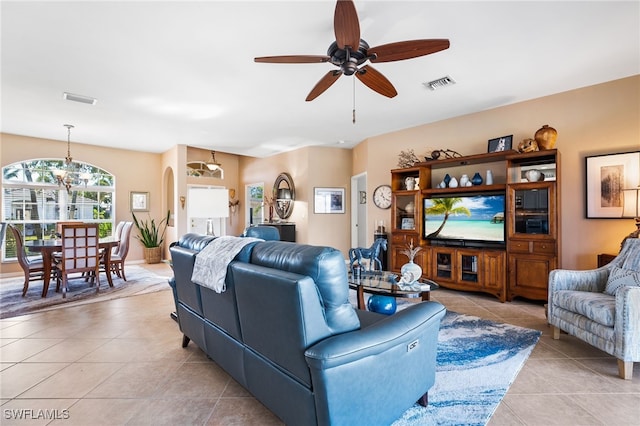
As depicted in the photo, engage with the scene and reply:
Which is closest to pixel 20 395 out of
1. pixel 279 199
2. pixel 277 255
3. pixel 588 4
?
pixel 277 255

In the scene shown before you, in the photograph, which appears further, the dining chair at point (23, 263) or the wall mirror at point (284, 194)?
the wall mirror at point (284, 194)

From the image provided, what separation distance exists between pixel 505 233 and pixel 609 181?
1232 mm

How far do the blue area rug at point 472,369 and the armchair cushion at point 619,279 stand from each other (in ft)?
2.36

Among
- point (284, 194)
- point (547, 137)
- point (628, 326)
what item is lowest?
point (628, 326)

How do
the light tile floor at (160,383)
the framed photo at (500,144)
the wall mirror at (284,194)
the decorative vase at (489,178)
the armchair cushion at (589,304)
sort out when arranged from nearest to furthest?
1. the light tile floor at (160,383)
2. the armchair cushion at (589,304)
3. the framed photo at (500,144)
4. the decorative vase at (489,178)
5. the wall mirror at (284,194)

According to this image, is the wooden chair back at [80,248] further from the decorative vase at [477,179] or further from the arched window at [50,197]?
the decorative vase at [477,179]

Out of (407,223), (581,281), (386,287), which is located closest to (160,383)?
(386,287)

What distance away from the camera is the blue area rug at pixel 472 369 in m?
1.73

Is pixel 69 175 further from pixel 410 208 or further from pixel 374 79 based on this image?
pixel 410 208

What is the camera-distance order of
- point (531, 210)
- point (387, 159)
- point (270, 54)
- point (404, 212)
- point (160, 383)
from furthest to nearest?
point (387, 159) < point (404, 212) < point (531, 210) < point (270, 54) < point (160, 383)

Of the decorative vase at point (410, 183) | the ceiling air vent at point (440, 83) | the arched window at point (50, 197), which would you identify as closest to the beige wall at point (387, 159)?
the arched window at point (50, 197)

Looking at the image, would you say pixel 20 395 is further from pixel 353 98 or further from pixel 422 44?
pixel 353 98

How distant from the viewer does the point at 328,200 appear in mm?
6805

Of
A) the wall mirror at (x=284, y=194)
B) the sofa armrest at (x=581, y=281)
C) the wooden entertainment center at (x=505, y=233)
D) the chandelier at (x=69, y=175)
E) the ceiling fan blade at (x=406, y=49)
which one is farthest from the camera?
the wall mirror at (x=284, y=194)
